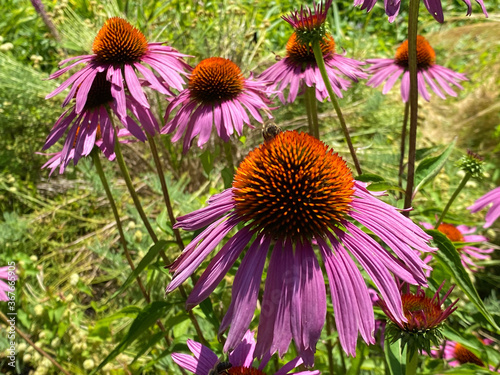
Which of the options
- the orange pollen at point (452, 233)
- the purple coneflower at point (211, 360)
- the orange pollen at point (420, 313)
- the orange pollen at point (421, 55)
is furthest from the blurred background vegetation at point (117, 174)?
the orange pollen at point (420, 313)

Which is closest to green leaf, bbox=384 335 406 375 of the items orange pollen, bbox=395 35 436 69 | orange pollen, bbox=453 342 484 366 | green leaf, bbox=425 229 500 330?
green leaf, bbox=425 229 500 330

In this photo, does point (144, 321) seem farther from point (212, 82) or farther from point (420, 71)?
point (420, 71)

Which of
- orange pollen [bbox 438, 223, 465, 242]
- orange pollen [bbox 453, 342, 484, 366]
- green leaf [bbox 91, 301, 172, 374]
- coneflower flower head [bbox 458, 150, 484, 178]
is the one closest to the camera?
green leaf [bbox 91, 301, 172, 374]

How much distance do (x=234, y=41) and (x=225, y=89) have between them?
4.55 feet

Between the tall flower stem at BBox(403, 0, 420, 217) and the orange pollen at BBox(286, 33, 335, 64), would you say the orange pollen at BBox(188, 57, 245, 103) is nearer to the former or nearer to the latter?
the orange pollen at BBox(286, 33, 335, 64)

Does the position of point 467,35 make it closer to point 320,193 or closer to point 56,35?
point 56,35

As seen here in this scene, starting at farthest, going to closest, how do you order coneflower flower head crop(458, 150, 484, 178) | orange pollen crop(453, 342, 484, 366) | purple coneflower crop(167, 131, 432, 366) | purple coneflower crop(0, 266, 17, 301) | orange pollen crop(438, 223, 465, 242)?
orange pollen crop(438, 223, 465, 242) → orange pollen crop(453, 342, 484, 366) → purple coneflower crop(0, 266, 17, 301) → coneflower flower head crop(458, 150, 484, 178) → purple coneflower crop(167, 131, 432, 366)

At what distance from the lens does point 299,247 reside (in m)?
0.60

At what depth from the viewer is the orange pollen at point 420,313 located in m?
0.63

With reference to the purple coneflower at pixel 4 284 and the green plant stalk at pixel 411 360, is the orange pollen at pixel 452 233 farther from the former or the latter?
the purple coneflower at pixel 4 284

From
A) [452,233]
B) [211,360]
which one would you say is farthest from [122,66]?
[452,233]

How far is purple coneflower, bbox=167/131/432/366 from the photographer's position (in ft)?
1.74

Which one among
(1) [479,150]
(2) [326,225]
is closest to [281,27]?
(1) [479,150]

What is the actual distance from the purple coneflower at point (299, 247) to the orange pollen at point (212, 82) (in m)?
0.43
